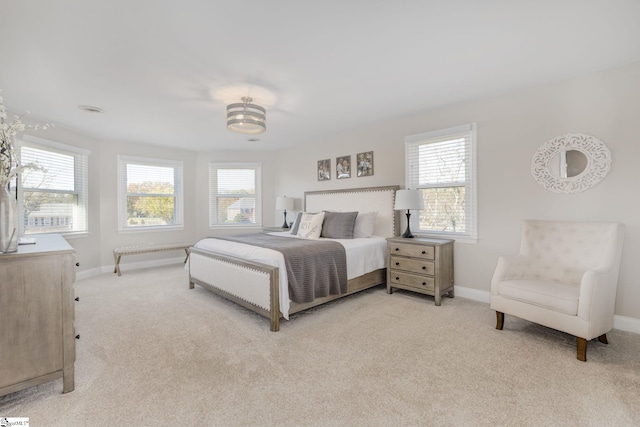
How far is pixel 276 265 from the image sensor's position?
A: 2.83m

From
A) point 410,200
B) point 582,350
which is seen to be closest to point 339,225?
point 410,200

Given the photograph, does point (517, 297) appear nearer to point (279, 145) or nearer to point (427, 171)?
point (427, 171)

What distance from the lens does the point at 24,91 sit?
3049 millimetres

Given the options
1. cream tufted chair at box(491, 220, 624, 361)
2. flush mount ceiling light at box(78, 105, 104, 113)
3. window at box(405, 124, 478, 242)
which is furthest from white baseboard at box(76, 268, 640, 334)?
flush mount ceiling light at box(78, 105, 104, 113)

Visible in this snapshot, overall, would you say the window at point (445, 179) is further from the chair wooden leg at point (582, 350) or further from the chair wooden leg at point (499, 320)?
the chair wooden leg at point (582, 350)

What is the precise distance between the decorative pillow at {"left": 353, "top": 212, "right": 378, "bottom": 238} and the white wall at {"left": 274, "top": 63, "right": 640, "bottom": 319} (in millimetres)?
592

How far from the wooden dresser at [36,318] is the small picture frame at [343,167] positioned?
3766mm

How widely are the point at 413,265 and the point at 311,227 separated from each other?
147 cm

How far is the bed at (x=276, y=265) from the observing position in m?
2.79

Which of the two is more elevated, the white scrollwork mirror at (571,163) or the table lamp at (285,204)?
the white scrollwork mirror at (571,163)

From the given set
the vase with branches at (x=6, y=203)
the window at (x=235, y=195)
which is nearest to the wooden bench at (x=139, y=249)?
the window at (x=235, y=195)

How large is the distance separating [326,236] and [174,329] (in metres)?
2.19

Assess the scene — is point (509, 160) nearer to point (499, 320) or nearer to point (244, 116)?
point (499, 320)

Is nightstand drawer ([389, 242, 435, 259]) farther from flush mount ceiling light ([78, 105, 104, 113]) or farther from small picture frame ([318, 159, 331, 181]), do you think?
flush mount ceiling light ([78, 105, 104, 113])
